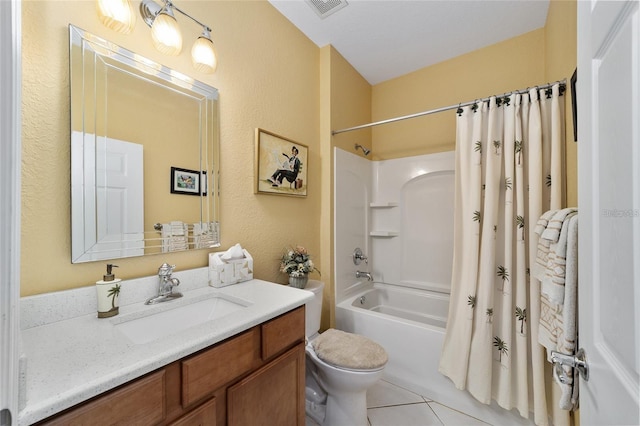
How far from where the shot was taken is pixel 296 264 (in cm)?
176

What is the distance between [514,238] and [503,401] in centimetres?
97

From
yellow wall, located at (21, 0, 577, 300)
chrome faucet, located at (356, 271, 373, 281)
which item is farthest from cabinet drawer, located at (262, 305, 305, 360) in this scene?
chrome faucet, located at (356, 271, 373, 281)

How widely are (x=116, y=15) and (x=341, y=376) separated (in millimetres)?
1942

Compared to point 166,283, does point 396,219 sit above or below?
above

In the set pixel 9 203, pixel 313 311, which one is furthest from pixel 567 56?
pixel 9 203

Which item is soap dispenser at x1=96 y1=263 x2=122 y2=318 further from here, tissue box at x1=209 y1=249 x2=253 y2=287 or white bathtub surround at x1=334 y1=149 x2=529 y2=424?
white bathtub surround at x1=334 y1=149 x2=529 y2=424

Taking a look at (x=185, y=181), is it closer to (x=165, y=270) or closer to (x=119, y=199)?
(x=119, y=199)

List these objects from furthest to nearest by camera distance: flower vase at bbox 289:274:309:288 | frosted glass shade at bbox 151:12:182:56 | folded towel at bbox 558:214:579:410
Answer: flower vase at bbox 289:274:309:288 → frosted glass shade at bbox 151:12:182:56 → folded towel at bbox 558:214:579:410

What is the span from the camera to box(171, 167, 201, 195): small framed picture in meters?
1.28

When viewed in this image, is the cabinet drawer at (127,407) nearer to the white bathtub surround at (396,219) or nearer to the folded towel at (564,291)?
the folded towel at (564,291)

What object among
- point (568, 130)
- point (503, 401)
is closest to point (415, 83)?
point (568, 130)

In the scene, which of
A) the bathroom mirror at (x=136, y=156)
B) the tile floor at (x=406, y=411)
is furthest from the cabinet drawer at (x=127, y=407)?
the tile floor at (x=406, y=411)

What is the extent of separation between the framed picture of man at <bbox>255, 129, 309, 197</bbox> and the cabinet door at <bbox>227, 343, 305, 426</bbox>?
3.33 feet

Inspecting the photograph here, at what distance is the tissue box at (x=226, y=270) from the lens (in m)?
1.35
